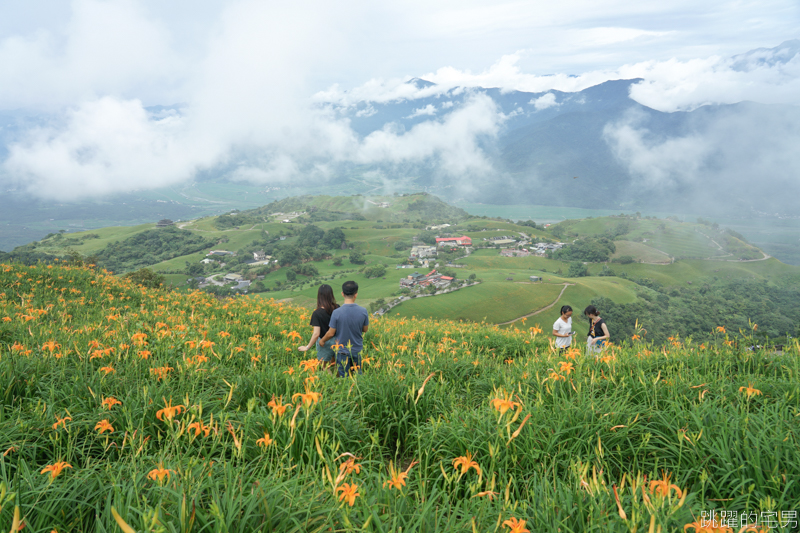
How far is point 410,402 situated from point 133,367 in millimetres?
2832

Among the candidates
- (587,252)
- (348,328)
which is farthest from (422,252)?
(348,328)

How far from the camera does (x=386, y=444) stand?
307cm

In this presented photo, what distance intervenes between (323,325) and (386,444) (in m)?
2.62

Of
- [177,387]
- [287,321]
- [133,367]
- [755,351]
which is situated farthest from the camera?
[287,321]

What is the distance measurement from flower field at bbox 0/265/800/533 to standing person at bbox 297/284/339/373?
80 centimetres

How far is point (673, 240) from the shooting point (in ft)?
470

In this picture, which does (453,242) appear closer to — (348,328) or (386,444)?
(348,328)

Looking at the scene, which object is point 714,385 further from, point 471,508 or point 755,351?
point 471,508

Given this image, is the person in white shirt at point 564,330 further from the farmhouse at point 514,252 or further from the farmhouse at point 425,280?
the farmhouse at point 514,252

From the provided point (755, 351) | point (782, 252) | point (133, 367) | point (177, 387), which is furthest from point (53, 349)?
point (782, 252)

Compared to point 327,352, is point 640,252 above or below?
below

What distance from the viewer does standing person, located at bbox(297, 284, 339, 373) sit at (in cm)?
511

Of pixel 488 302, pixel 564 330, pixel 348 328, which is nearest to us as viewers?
pixel 348 328

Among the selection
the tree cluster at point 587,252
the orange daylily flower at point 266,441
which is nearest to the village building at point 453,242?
the tree cluster at point 587,252
